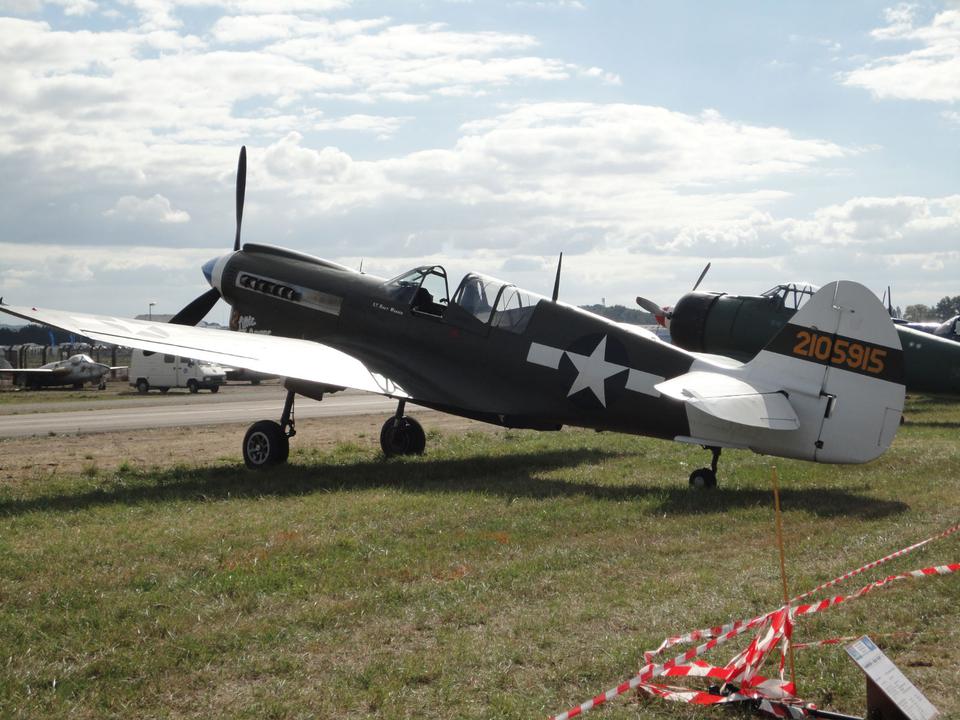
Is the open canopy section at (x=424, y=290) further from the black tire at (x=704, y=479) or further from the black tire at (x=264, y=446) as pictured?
the black tire at (x=704, y=479)

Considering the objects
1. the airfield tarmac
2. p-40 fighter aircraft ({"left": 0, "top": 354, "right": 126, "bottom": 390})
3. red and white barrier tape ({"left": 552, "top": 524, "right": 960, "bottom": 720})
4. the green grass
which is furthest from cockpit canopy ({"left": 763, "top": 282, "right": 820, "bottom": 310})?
p-40 fighter aircraft ({"left": 0, "top": 354, "right": 126, "bottom": 390})

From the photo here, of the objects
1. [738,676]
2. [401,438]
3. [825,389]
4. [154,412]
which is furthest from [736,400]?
[154,412]

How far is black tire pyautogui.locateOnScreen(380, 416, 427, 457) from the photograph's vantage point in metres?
13.0

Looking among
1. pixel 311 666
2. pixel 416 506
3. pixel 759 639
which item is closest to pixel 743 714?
pixel 759 639

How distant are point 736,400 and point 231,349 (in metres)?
6.17

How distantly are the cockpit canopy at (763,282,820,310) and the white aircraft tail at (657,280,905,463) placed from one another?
8802mm

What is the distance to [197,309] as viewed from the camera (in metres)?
15.4

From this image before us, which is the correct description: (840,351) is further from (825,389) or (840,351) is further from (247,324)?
(247,324)

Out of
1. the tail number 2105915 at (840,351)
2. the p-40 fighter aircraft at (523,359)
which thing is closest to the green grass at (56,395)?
the p-40 fighter aircraft at (523,359)

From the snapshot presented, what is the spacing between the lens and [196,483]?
1038 cm

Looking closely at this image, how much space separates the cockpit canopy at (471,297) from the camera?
37.1 feet

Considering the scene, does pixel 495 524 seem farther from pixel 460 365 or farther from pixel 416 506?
pixel 460 365

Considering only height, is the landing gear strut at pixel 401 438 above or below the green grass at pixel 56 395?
above

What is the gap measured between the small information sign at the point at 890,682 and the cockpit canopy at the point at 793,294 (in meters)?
14.8
